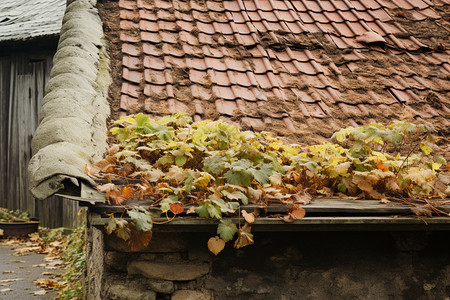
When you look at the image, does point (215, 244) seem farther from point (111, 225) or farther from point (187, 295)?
point (111, 225)

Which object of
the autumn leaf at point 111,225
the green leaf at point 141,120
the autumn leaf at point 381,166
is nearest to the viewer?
the autumn leaf at point 111,225

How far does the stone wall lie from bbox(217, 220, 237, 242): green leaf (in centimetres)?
33

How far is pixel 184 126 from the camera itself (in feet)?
10.6

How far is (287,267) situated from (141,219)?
93cm

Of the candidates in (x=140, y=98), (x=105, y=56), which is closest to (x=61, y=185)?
(x=140, y=98)

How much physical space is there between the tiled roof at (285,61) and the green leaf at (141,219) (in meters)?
1.46

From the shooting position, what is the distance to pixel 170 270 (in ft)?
8.23

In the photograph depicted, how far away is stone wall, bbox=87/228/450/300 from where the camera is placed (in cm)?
251

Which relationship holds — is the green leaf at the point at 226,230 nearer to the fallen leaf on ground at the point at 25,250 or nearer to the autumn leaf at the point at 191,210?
the autumn leaf at the point at 191,210

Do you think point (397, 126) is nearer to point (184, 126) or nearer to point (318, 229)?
point (318, 229)

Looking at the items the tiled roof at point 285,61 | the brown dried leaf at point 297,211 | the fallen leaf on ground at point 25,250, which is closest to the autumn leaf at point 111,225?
the brown dried leaf at point 297,211

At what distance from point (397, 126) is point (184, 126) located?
1.45m

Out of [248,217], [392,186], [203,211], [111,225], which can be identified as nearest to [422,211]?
[392,186]

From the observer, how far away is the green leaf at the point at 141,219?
7.07 feet
